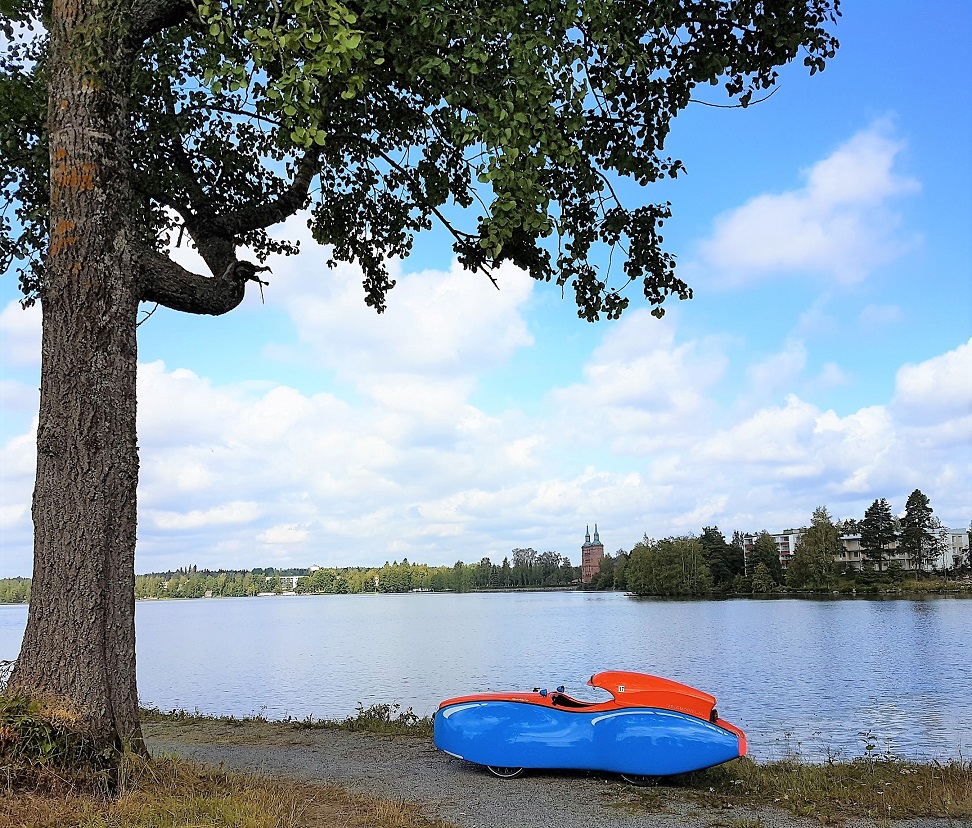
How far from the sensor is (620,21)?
741 centimetres

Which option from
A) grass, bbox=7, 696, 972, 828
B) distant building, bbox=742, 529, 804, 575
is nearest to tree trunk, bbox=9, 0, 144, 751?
grass, bbox=7, 696, 972, 828

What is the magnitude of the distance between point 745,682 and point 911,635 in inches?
761

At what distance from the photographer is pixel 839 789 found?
760 cm

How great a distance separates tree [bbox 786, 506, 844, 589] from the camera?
278ft

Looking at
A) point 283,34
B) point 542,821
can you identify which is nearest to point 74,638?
point 542,821

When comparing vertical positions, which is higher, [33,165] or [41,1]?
[41,1]

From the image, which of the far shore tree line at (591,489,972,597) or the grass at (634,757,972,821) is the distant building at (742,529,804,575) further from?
the grass at (634,757,972,821)

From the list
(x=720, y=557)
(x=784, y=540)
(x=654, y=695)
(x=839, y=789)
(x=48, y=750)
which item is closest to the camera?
(x=48, y=750)

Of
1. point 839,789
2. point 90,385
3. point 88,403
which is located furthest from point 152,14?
point 839,789

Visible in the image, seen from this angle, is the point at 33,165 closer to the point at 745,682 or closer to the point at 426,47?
the point at 426,47

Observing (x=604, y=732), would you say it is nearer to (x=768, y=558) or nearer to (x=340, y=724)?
(x=340, y=724)

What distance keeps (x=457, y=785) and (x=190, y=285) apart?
5274 mm

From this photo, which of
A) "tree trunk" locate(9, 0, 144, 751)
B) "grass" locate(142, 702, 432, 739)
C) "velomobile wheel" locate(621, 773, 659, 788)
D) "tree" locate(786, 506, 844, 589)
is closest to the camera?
"tree trunk" locate(9, 0, 144, 751)

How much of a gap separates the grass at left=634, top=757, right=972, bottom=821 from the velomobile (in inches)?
13.8
